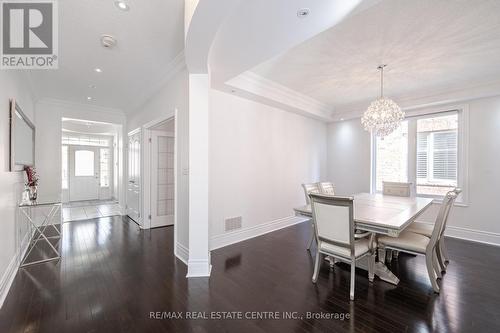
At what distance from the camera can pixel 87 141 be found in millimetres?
7840

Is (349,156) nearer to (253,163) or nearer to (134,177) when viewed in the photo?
(253,163)

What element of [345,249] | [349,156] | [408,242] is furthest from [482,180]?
[345,249]

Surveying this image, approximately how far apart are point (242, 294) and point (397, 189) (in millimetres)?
3516

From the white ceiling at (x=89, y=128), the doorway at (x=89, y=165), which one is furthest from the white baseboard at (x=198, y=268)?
the white ceiling at (x=89, y=128)

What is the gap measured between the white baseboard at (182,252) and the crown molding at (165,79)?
2499 millimetres

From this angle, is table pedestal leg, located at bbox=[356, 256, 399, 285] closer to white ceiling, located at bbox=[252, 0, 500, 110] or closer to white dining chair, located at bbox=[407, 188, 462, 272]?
white dining chair, located at bbox=[407, 188, 462, 272]

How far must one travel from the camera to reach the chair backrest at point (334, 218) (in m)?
2.07

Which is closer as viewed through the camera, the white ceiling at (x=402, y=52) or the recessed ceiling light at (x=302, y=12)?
the recessed ceiling light at (x=302, y=12)

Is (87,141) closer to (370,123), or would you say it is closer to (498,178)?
(370,123)

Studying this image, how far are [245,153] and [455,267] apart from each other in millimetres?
3373

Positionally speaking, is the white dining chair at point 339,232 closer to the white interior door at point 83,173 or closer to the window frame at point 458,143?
the window frame at point 458,143

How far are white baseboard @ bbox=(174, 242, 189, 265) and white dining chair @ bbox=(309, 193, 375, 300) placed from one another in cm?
165

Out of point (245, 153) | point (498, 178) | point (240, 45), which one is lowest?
point (498, 178)

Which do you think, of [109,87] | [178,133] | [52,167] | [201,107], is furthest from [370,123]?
[52,167]
